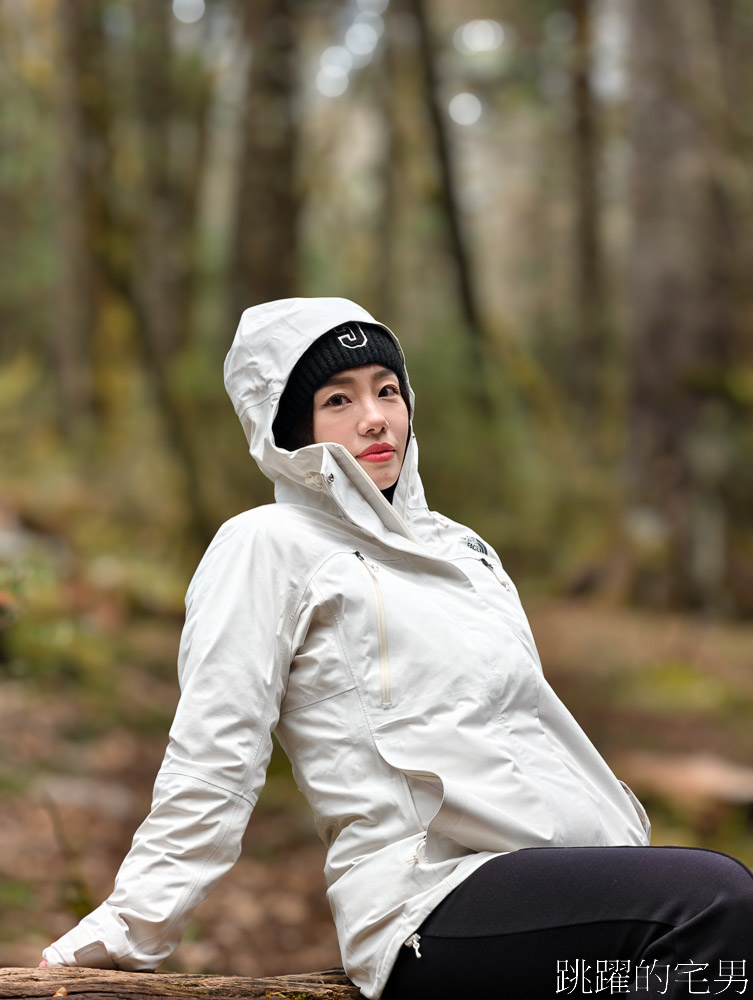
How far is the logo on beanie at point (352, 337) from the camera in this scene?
2.85 metres

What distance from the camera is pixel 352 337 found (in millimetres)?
Answer: 2859

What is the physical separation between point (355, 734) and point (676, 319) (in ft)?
31.2

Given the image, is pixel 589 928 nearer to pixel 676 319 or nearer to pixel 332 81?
pixel 676 319

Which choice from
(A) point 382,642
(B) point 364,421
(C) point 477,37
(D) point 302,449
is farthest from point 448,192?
(A) point 382,642

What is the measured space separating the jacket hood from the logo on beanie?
0.02 m

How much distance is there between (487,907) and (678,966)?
1.23 ft

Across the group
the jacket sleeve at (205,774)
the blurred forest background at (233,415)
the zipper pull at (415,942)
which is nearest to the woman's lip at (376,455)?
the jacket sleeve at (205,774)

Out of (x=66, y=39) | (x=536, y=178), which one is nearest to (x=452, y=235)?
(x=66, y=39)

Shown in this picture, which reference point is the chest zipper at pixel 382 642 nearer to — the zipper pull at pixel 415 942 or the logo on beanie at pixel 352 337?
the zipper pull at pixel 415 942

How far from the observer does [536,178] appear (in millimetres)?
18703

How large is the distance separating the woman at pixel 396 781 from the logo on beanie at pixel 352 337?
303 mm

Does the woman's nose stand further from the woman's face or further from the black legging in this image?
the black legging

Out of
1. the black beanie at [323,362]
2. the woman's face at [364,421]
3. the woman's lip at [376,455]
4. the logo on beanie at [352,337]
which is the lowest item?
the woman's lip at [376,455]

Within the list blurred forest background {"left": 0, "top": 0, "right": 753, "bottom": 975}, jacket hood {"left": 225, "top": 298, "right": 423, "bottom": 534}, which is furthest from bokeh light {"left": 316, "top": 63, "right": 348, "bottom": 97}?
jacket hood {"left": 225, "top": 298, "right": 423, "bottom": 534}
